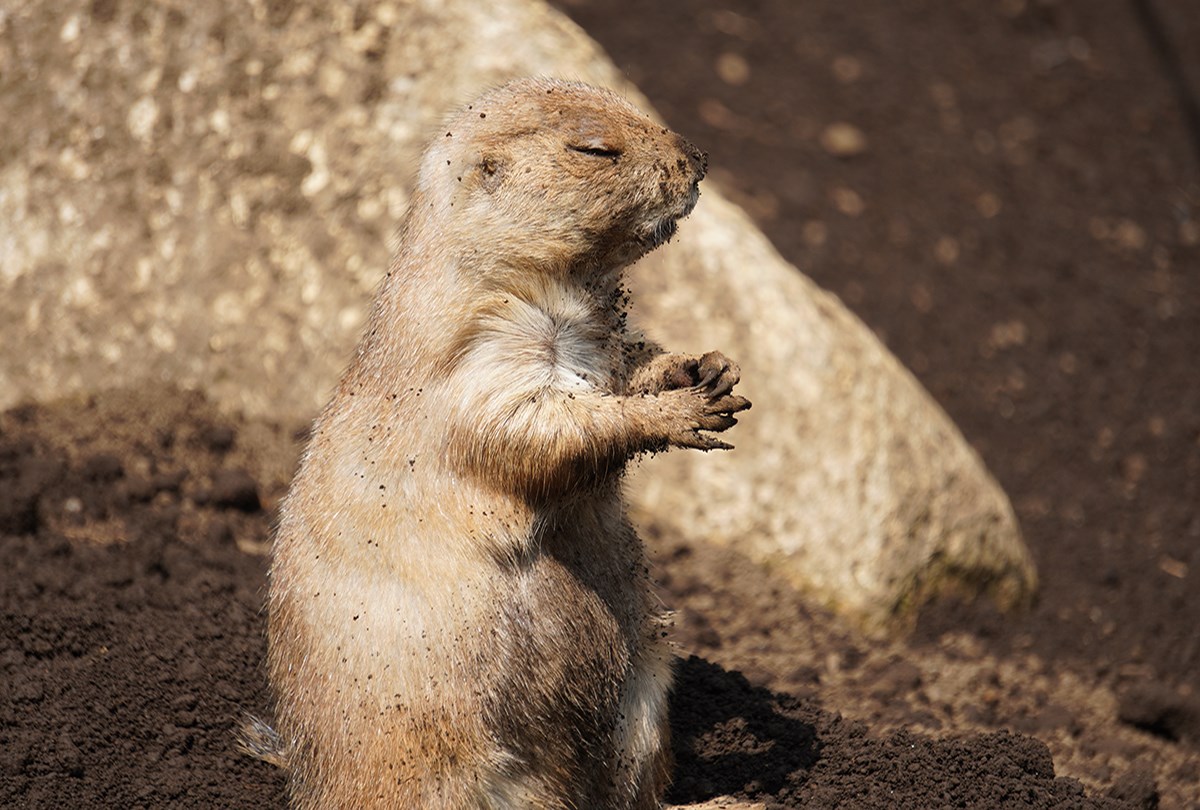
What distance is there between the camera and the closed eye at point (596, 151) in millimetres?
3885

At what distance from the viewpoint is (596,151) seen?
3.89m

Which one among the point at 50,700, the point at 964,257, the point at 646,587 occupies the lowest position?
the point at 50,700

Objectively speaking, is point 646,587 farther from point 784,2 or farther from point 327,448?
point 784,2

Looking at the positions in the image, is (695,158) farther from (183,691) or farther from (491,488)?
(183,691)

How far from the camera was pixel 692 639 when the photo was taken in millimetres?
5812

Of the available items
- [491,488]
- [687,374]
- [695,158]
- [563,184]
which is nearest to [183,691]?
[491,488]

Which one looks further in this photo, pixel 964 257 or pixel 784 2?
pixel 784 2

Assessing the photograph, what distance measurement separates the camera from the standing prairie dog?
3.73m

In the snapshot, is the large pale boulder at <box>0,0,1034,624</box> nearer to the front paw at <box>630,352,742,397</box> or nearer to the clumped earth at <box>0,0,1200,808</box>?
the clumped earth at <box>0,0,1200,808</box>

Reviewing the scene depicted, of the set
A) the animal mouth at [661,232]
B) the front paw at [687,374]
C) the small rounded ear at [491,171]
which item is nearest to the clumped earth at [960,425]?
the front paw at [687,374]

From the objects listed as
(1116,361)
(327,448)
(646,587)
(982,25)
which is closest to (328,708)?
(327,448)

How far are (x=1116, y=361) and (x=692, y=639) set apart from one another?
4.36 m

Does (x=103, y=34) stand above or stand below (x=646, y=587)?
below

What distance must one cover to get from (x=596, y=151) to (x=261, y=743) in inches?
89.3
